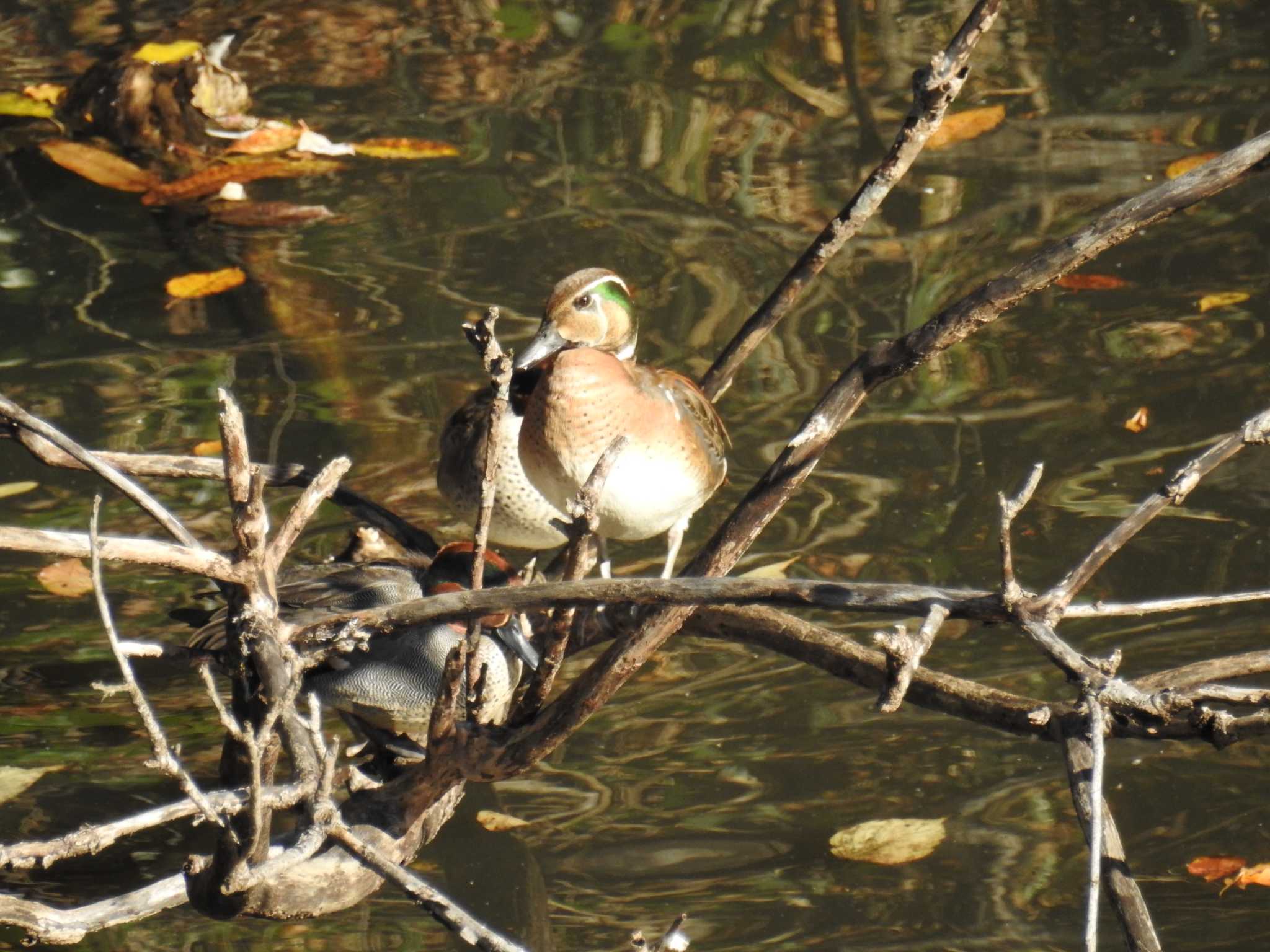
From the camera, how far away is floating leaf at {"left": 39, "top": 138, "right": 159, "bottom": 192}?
7465 millimetres

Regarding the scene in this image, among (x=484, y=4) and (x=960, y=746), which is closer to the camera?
(x=960, y=746)

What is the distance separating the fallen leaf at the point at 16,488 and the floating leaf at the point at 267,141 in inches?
101

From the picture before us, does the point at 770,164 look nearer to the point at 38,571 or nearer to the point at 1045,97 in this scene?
the point at 1045,97

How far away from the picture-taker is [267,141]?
761 centimetres

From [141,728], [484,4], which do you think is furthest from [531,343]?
[484,4]

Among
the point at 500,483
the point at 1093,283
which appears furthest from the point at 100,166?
the point at 1093,283

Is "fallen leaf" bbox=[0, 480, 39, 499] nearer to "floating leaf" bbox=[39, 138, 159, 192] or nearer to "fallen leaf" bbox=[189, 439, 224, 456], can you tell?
"fallen leaf" bbox=[189, 439, 224, 456]

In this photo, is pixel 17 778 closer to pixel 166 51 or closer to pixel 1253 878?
pixel 1253 878

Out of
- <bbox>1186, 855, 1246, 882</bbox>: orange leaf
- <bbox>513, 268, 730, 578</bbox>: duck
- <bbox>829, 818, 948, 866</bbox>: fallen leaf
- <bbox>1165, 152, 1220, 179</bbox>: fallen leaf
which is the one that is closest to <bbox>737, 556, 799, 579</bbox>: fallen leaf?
<bbox>513, 268, 730, 578</bbox>: duck

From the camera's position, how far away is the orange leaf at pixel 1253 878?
398 centimetres

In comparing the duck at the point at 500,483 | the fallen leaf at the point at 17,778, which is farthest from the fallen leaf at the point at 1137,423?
the fallen leaf at the point at 17,778

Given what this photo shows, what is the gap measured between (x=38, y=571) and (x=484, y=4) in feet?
14.8

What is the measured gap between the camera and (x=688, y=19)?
326 inches

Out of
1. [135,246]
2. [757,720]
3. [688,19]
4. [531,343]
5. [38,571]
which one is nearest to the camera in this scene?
[531,343]
